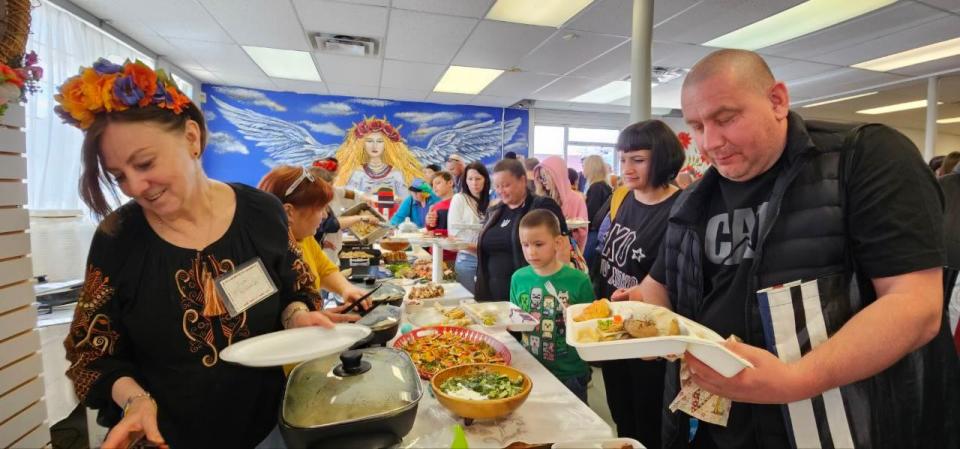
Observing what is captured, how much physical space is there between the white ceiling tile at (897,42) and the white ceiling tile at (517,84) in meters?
3.48

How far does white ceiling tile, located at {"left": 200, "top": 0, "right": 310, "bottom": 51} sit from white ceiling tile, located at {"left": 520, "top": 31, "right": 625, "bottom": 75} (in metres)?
2.73

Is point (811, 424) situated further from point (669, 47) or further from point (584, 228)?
point (669, 47)

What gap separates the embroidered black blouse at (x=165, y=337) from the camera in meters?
0.99

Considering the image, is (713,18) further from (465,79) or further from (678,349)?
(678,349)

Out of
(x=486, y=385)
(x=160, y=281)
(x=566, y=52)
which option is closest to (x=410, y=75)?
(x=566, y=52)

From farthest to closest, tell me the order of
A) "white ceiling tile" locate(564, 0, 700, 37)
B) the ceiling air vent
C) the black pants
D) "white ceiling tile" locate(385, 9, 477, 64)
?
1. the ceiling air vent
2. "white ceiling tile" locate(385, 9, 477, 64)
3. "white ceiling tile" locate(564, 0, 700, 37)
4. the black pants

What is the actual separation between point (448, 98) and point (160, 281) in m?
7.16

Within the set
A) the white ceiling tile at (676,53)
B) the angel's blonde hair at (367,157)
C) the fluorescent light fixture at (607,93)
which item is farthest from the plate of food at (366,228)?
the fluorescent light fixture at (607,93)

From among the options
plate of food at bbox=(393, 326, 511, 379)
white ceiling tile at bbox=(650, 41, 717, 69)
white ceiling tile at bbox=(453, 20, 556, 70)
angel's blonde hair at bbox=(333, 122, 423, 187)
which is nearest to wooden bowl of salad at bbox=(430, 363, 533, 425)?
plate of food at bbox=(393, 326, 511, 379)

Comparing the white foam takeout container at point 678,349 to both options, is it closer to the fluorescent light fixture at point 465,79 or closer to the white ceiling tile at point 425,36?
the white ceiling tile at point 425,36

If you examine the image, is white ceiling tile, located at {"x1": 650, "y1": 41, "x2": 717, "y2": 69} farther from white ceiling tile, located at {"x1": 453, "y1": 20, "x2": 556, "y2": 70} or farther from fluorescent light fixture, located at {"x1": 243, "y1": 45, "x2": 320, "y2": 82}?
fluorescent light fixture, located at {"x1": 243, "y1": 45, "x2": 320, "y2": 82}

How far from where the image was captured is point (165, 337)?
1.02m

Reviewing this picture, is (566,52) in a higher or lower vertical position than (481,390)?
higher

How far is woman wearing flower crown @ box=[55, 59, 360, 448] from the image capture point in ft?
3.15
